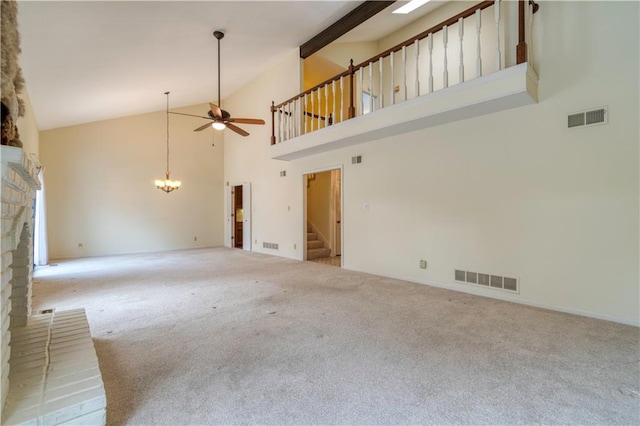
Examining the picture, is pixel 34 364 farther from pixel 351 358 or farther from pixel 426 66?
pixel 426 66

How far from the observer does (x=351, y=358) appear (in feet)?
7.67

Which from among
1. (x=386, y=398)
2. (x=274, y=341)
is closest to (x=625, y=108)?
(x=386, y=398)

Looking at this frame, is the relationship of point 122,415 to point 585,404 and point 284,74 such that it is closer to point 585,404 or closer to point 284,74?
point 585,404

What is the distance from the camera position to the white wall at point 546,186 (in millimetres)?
3051

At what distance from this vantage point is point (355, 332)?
282 cm

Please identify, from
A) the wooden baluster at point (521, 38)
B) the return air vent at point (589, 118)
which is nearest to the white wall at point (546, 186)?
the return air vent at point (589, 118)

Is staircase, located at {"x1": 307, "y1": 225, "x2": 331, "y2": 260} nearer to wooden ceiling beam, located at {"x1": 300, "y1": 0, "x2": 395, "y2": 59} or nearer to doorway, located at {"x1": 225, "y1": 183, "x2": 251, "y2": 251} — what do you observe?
doorway, located at {"x1": 225, "y1": 183, "x2": 251, "y2": 251}

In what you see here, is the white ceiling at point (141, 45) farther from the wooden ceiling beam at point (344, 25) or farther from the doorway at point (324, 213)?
the doorway at point (324, 213)

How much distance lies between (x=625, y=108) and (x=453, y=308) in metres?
2.73

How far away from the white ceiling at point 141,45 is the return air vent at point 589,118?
392 centimetres

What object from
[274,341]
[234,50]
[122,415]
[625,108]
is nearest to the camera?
[122,415]

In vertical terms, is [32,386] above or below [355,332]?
above

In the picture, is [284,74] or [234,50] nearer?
[234,50]

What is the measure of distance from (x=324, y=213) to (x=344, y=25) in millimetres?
4338
